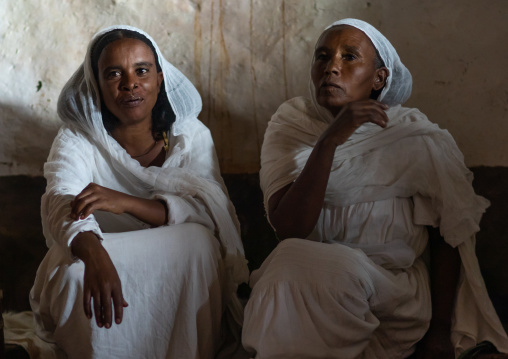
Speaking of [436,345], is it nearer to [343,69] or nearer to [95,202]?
[343,69]

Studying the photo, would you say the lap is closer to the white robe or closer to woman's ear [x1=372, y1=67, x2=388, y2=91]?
the white robe

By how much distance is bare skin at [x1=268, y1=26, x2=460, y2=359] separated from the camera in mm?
2656

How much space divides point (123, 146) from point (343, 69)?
936 millimetres

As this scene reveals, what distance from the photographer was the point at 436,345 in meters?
2.59

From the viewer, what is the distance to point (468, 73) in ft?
11.2

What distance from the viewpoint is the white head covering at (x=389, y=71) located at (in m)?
2.92

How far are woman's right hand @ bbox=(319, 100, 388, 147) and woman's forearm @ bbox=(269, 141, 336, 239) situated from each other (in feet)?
0.12

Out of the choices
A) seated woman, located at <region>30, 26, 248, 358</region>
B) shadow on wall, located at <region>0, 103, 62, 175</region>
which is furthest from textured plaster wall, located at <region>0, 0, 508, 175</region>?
seated woman, located at <region>30, 26, 248, 358</region>

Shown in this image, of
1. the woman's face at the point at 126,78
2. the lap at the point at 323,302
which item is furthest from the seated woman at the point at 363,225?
the woman's face at the point at 126,78

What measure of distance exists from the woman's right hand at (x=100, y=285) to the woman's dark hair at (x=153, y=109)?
29.3 inches

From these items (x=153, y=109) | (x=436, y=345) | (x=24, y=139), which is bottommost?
(x=436, y=345)

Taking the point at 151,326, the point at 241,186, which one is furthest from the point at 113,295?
the point at 241,186

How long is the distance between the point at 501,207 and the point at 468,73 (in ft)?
2.01

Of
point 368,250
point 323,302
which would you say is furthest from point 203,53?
point 323,302
